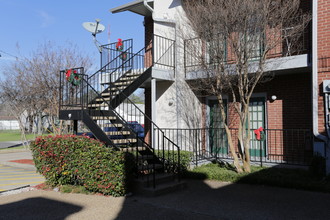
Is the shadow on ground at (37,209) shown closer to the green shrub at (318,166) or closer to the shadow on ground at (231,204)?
the shadow on ground at (231,204)

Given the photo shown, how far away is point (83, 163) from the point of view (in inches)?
242

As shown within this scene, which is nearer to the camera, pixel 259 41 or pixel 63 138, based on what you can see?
pixel 63 138

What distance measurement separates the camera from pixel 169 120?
9930mm

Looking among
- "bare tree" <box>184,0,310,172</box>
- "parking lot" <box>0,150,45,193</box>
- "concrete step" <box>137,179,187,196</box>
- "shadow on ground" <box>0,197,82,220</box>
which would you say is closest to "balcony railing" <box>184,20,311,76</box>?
"bare tree" <box>184,0,310,172</box>

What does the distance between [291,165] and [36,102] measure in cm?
1053

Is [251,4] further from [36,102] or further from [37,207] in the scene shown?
[36,102]

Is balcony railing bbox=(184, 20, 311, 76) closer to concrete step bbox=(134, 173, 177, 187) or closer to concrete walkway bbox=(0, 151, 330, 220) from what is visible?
concrete step bbox=(134, 173, 177, 187)

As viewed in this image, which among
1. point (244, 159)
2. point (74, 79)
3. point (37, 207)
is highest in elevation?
point (74, 79)

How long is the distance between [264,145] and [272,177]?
2491 millimetres

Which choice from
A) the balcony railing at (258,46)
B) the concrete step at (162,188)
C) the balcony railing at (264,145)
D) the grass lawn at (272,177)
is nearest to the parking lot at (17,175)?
the concrete step at (162,188)

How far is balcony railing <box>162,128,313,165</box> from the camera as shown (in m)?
8.37

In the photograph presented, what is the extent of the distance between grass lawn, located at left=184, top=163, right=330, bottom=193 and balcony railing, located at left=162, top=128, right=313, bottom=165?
0.69m

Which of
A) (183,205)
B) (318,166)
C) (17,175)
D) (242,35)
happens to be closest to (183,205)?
(183,205)

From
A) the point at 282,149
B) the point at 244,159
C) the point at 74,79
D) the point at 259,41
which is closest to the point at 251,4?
the point at 259,41
